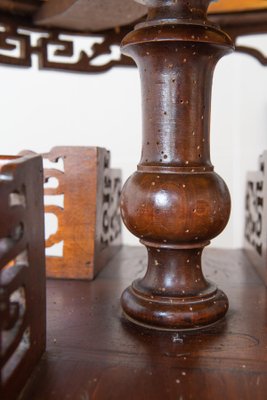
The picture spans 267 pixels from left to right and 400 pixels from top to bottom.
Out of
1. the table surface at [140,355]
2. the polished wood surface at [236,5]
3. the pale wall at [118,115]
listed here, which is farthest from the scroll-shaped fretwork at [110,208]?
the polished wood surface at [236,5]

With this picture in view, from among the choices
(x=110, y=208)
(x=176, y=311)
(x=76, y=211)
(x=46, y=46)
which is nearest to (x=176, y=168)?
(x=176, y=311)

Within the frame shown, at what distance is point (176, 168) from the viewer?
0.75m

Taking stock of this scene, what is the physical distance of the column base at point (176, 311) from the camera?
2.51 ft

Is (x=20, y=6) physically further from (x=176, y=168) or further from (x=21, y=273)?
(x=21, y=273)

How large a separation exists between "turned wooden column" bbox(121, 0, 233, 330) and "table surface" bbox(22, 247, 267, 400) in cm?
5

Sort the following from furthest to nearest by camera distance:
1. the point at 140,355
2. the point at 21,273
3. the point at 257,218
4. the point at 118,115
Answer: the point at 118,115
the point at 257,218
the point at 140,355
the point at 21,273

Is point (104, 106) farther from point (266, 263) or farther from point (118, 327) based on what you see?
point (118, 327)

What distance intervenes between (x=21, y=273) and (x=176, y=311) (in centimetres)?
31

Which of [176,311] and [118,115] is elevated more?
[118,115]

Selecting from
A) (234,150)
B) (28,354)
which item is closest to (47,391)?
(28,354)

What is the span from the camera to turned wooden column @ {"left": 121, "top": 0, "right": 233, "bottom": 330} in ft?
2.39

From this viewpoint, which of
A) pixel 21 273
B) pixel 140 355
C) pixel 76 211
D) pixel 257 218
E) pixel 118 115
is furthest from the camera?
pixel 118 115

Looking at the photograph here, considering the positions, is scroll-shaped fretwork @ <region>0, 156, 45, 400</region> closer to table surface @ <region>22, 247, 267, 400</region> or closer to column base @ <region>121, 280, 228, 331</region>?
table surface @ <region>22, 247, 267, 400</region>

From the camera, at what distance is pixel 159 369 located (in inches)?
25.4
